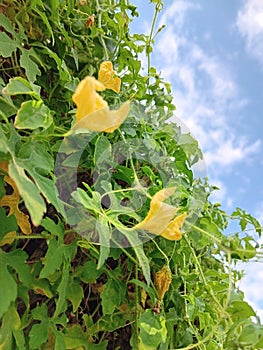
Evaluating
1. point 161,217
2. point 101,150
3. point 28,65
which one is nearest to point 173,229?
point 161,217

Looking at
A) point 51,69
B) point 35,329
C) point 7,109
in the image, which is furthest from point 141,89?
point 35,329

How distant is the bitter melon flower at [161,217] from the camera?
1.32 feet

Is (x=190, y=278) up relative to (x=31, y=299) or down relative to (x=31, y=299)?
up

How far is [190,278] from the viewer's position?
0.62m

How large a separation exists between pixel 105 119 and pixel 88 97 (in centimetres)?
2

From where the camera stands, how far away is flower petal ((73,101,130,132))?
1.09 feet

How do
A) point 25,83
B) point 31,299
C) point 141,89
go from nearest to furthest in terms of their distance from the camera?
point 25,83, point 31,299, point 141,89

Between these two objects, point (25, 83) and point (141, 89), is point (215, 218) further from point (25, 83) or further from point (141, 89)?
point (25, 83)

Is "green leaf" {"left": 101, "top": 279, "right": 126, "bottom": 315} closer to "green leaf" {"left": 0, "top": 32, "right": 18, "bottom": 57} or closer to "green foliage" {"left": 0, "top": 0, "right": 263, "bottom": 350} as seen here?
"green foliage" {"left": 0, "top": 0, "right": 263, "bottom": 350}

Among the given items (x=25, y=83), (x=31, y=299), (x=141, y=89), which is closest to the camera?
(x=25, y=83)

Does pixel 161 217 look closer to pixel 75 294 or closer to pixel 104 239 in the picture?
pixel 104 239

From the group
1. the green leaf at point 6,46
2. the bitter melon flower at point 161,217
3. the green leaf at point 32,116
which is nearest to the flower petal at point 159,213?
the bitter melon flower at point 161,217

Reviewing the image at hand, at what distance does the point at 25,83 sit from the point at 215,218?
1.33ft

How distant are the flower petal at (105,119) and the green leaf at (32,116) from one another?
0.05 meters
